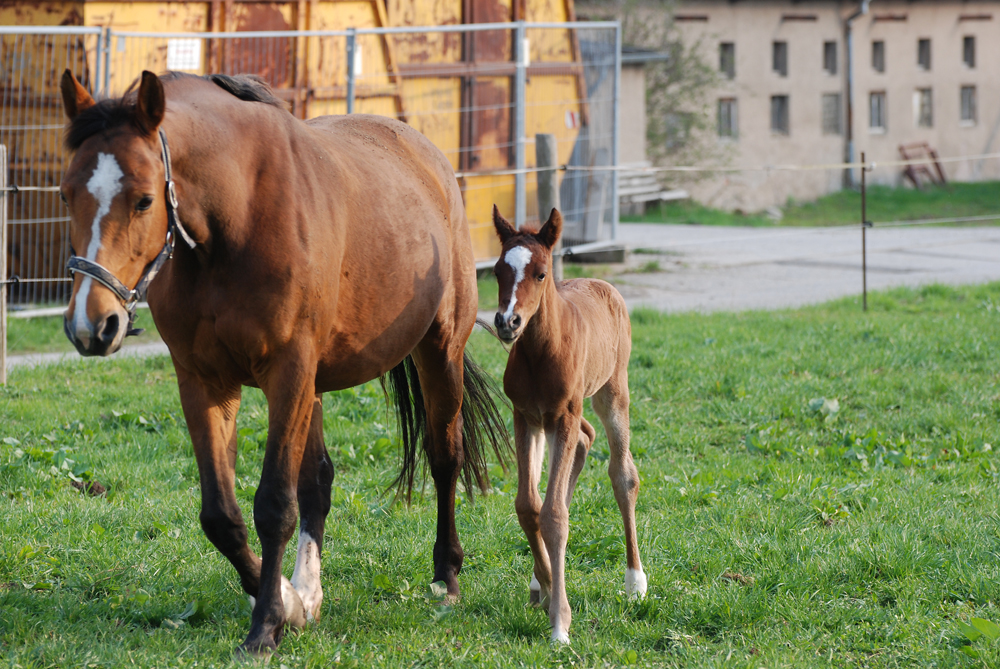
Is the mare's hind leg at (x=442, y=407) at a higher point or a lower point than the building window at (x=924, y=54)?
lower

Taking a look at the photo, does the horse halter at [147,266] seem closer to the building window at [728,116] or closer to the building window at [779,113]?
the building window at [728,116]

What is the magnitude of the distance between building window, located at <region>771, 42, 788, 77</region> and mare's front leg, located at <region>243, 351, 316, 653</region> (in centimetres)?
2982

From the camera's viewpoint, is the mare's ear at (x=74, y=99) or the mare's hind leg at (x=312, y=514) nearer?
the mare's ear at (x=74, y=99)

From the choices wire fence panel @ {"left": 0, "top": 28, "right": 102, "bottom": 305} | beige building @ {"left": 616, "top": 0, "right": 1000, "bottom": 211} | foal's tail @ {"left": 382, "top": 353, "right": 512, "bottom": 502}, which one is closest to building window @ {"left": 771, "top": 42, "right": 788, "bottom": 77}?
beige building @ {"left": 616, "top": 0, "right": 1000, "bottom": 211}

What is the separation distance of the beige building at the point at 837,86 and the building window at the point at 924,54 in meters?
0.04

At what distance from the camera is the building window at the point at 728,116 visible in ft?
97.9

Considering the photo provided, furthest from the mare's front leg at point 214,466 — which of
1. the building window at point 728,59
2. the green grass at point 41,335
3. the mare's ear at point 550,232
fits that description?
the building window at point 728,59

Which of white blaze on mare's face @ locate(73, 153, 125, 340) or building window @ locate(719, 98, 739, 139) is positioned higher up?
building window @ locate(719, 98, 739, 139)

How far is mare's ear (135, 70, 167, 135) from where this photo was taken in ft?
9.02

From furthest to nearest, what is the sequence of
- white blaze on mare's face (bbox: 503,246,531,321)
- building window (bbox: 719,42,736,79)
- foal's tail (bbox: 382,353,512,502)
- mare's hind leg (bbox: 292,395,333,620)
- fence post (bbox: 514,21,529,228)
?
1. building window (bbox: 719,42,736,79)
2. fence post (bbox: 514,21,529,228)
3. foal's tail (bbox: 382,353,512,502)
4. mare's hind leg (bbox: 292,395,333,620)
5. white blaze on mare's face (bbox: 503,246,531,321)

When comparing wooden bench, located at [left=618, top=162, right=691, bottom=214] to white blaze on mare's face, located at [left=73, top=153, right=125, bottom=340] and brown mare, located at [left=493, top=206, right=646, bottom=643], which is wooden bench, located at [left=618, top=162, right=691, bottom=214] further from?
white blaze on mare's face, located at [left=73, top=153, right=125, bottom=340]

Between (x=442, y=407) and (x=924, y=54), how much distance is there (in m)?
33.7

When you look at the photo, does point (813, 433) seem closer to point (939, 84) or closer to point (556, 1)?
point (556, 1)

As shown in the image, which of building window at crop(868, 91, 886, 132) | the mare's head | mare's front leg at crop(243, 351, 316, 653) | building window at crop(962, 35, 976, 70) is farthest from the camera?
building window at crop(962, 35, 976, 70)
